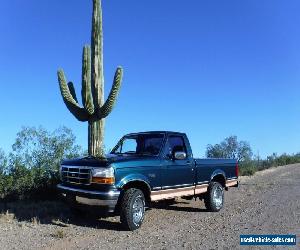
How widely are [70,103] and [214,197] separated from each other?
6.43 meters

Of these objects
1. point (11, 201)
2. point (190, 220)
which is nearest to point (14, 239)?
point (190, 220)

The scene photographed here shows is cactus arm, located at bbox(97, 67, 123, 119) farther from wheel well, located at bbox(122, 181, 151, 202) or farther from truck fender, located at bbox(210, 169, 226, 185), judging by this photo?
wheel well, located at bbox(122, 181, 151, 202)

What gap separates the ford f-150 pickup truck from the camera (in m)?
9.07

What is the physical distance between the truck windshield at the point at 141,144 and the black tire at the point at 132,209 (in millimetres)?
1466

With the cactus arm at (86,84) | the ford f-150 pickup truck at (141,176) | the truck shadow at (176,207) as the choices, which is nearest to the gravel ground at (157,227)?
the truck shadow at (176,207)

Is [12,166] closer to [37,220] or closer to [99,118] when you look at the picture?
[99,118]

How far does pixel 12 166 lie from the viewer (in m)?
14.7

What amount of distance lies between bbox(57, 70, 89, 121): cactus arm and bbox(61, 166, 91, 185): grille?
5.94 metres

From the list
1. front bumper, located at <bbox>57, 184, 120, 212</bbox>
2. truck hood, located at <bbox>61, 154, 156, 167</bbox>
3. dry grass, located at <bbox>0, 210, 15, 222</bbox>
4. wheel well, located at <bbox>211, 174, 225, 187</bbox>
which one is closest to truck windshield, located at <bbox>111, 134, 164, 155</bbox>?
truck hood, located at <bbox>61, 154, 156, 167</bbox>

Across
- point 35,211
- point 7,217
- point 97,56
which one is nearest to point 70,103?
point 97,56

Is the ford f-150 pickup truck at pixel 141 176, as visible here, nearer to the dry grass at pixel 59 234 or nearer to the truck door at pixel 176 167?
the truck door at pixel 176 167

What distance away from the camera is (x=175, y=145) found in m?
11.2

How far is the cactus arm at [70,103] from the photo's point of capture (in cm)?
1576

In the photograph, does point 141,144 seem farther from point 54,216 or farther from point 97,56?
point 97,56
